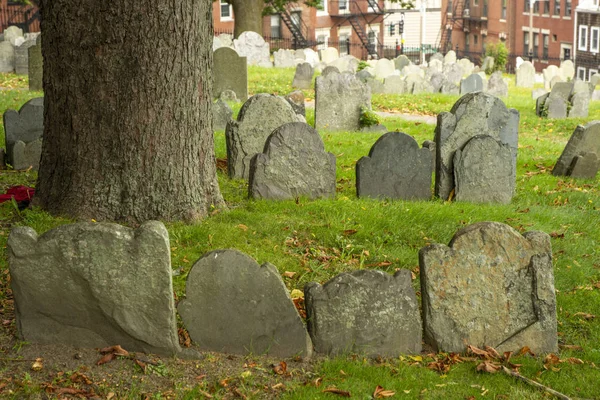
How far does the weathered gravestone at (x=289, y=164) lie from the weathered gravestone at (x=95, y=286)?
348 cm

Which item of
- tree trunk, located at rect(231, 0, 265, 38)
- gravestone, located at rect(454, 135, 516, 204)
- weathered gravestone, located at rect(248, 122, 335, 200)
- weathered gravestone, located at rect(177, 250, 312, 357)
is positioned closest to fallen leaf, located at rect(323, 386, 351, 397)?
weathered gravestone, located at rect(177, 250, 312, 357)

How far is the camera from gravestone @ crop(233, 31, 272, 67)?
2731 centimetres

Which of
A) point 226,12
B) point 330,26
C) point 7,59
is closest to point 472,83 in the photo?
point 7,59

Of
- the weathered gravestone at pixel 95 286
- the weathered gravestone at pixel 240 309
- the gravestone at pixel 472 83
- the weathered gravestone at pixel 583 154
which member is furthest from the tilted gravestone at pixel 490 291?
the gravestone at pixel 472 83

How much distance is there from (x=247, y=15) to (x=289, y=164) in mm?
20971

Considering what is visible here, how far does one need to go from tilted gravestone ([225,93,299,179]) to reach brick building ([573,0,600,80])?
114ft

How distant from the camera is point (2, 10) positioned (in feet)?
119

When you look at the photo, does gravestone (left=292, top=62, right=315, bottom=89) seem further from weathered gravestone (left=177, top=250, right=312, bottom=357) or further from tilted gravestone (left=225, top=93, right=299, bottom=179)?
weathered gravestone (left=177, top=250, right=312, bottom=357)

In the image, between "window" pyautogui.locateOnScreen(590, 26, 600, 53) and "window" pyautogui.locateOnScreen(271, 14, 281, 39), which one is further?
"window" pyautogui.locateOnScreen(271, 14, 281, 39)

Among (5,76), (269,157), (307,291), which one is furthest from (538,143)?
(5,76)

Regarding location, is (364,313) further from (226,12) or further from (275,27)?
(275,27)

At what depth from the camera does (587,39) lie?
1673 inches

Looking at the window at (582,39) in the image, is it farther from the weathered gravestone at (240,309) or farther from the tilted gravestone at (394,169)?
the weathered gravestone at (240,309)

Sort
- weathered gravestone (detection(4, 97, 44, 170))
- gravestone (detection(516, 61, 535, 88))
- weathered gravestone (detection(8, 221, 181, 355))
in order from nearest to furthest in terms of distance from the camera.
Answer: weathered gravestone (detection(8, 221, 181, 355)), weathered gravestone (detection(4, 97, 44, 170)), gravestone (detection(516, 61, 535, 88))
